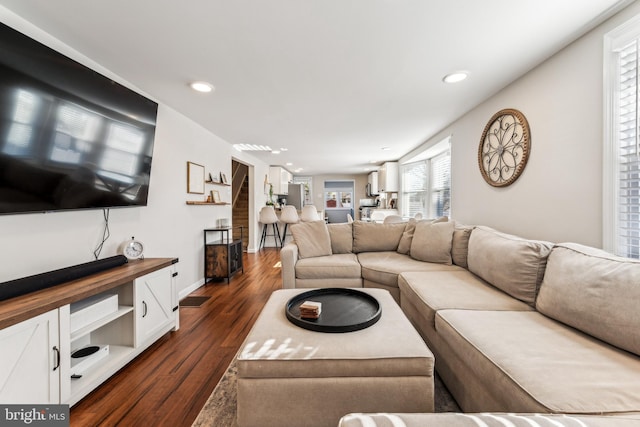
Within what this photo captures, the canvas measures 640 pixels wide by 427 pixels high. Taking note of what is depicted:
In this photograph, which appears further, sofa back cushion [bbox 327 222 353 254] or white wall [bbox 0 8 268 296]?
sofa back cushion [bbox 327 222 353 254]

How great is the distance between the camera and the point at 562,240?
1.92m

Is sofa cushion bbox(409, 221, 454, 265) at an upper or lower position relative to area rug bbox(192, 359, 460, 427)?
upper

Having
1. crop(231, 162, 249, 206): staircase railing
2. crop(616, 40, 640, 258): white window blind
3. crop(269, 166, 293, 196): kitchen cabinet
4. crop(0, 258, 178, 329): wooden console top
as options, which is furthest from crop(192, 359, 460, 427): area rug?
crop(269, 166, 293, 196): kitchen cabinet

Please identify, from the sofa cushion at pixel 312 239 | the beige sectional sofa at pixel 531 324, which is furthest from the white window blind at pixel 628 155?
the sofa cushion at pixel 312 239

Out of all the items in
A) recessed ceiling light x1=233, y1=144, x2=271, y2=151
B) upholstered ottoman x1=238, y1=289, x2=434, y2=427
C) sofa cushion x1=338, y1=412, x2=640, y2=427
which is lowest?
upholstered ottoman x1=238, y1=289, x2=434, y2=427

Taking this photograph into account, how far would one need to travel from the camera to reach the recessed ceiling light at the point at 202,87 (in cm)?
230

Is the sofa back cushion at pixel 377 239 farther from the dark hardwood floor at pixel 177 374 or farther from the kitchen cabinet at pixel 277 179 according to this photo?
the kitchen cabinet at pixel 277 179

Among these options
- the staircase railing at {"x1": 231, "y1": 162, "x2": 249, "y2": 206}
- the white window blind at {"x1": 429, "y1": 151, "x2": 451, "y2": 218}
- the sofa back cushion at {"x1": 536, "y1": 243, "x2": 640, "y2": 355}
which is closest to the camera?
the sofa back cushion at {"x1": 536, "y1": 243, "x2": 640, "y2": 355}

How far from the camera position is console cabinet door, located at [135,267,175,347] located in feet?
6.26

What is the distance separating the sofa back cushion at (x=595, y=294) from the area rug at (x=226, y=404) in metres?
0.75

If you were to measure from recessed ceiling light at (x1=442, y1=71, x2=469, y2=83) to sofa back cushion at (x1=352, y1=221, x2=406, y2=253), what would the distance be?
5.86ft

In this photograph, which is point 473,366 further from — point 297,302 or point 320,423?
point 297,302

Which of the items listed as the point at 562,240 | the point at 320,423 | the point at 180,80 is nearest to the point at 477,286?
the point at 562,240

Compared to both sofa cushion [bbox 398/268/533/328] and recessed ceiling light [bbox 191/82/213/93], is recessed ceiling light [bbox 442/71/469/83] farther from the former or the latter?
recessed ceiling light [bbox 191/82/213/93]
